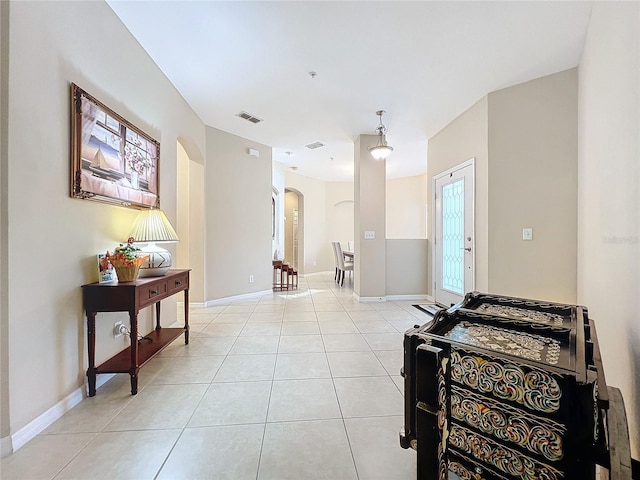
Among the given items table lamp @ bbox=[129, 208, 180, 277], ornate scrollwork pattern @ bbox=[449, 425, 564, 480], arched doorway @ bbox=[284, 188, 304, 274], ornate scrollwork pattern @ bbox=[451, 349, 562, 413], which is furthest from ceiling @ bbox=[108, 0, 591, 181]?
arched doorway @ bbox=[284, 188, 304, 274]

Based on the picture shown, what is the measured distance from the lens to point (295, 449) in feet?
4.82

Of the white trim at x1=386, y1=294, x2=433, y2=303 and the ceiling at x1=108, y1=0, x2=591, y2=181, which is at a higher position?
the ceiling at x1=108, y1=0, x2=591, y2=181

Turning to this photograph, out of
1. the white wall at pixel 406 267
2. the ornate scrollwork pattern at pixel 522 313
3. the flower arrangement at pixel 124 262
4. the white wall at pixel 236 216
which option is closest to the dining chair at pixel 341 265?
the white wall at pixel 406 267

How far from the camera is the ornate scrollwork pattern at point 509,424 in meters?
0.77

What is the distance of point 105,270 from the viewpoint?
208cm

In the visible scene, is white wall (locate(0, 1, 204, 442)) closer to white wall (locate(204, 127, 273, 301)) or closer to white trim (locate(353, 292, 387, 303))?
white wall (locate(204, 127, 273, 301))

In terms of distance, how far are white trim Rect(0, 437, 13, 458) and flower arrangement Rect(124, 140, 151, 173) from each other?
1.93m

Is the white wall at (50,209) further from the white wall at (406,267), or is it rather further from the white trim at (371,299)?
the white wall at (406,267)

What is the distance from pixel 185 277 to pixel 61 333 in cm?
124

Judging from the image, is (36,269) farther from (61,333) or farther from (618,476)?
(618,476)

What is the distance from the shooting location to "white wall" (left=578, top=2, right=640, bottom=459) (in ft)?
4.67

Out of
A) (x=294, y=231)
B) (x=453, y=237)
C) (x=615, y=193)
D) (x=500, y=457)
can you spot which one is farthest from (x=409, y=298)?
(x=294, y=231)

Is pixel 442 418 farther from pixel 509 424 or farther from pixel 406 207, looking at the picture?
pixel 406 207

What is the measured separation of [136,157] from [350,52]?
86.9 inches
